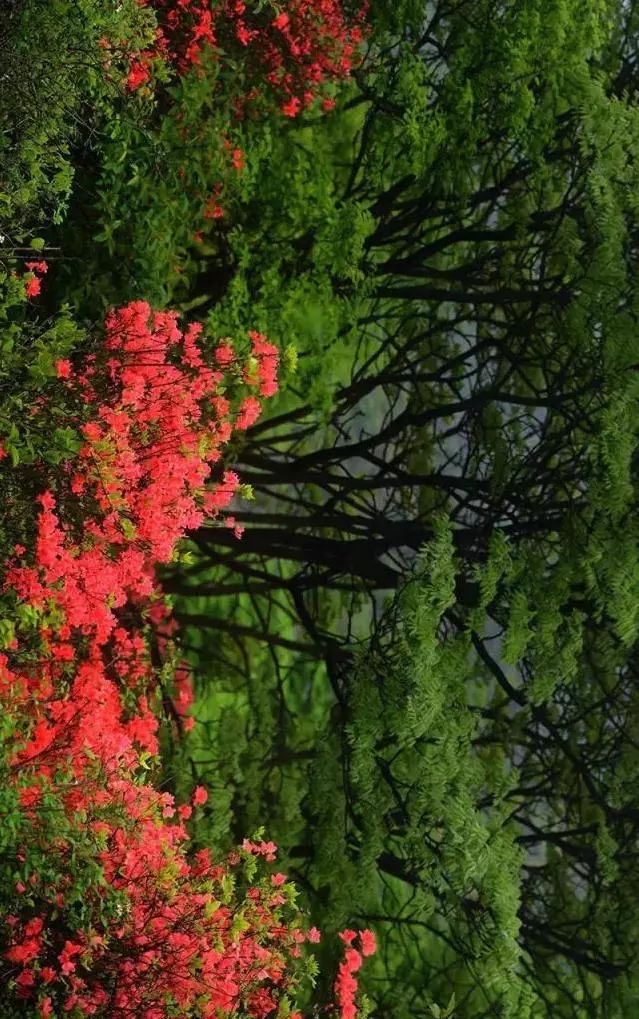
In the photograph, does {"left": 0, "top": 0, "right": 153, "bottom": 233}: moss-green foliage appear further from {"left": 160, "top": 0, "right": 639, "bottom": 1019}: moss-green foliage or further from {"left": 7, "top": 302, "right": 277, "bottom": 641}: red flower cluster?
{"left": 160, "top": 0, "right": 639, "bottom": 1019}: moss-green foliage

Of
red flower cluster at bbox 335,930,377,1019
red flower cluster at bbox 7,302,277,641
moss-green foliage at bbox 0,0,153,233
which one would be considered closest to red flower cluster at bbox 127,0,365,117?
moss-green foliage at bbox 0,0,153,233

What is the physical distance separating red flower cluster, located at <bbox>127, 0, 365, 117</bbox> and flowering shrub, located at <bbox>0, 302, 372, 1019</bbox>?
8.78 ft

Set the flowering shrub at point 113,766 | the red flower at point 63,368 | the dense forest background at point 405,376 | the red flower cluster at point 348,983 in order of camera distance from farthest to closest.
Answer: the red flower cluster at point 348,983, the dense forest background at point 405,376, the red flower at point 63,368, the flowering shrub at point 113,766

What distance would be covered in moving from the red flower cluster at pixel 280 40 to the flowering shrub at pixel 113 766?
8.78 ft

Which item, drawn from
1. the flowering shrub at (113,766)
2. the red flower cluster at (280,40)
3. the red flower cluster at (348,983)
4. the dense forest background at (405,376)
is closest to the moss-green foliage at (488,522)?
the dense forest background at (405,376)

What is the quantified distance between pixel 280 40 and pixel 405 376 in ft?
10.6

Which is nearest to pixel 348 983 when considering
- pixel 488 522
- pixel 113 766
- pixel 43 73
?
pixel 113 766

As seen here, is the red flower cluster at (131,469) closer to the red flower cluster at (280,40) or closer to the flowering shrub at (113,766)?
the flowering shrub at (113,766)

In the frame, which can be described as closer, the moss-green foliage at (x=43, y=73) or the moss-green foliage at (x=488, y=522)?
the moss-green foliage at (x=43, y=73)

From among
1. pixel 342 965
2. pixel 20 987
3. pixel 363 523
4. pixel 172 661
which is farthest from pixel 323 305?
pixel 20 987

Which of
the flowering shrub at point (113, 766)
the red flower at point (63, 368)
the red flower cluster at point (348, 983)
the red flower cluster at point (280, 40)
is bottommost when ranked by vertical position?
the red flower cluster at point (348, 983)

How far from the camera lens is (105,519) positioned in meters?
6.99

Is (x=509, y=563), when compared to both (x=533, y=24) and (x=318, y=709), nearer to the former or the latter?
(x=533, y=24)

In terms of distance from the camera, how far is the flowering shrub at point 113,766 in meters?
6.29
